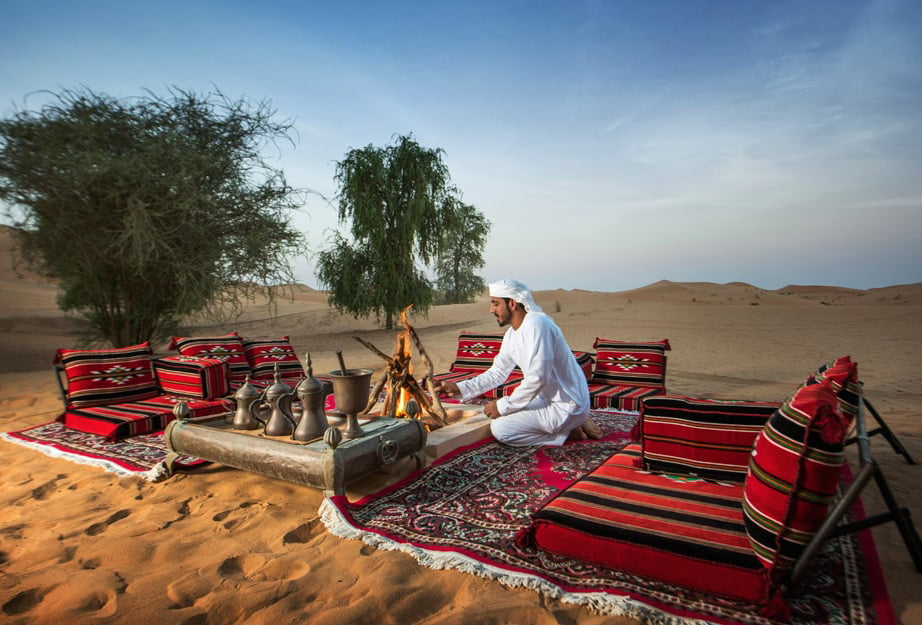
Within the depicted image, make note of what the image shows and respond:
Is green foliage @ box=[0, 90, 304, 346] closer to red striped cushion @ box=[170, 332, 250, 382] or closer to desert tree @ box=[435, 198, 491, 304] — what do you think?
red striped cushion @ box=[170, 332, 250, 382]

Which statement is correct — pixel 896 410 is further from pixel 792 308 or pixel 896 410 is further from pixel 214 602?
pixel 792 308

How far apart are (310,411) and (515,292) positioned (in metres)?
2.12

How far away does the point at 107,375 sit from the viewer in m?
5.55

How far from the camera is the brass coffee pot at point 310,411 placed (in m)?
3.43

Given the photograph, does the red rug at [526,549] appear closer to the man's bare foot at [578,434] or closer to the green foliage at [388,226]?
the man's bare foot at [578,434]

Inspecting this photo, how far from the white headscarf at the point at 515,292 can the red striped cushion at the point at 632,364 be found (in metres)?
2.13

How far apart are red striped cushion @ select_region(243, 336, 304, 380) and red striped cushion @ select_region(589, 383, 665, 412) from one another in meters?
3.72

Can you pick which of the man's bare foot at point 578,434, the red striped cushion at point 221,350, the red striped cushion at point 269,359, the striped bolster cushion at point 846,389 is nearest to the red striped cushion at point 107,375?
the red striped cushion at point 221,350

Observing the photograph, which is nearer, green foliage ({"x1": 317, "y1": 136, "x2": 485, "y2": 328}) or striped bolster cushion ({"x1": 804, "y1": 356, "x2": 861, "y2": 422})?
striped bolster cushion ({"x1": 804, "y1": 356, "x2": 861, "y2": 422})

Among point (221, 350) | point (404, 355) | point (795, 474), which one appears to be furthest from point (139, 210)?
point (795, 474)

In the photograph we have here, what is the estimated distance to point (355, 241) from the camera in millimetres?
17094

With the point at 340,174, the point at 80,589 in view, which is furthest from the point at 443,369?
the point at 340,174

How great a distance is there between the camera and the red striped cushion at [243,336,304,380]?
6.68m

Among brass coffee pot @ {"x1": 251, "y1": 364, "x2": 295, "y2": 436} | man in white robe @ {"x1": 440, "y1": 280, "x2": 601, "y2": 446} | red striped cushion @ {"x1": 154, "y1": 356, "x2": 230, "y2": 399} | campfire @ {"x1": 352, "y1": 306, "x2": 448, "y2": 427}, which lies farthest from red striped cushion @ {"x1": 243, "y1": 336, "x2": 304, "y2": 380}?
brass coffee pot @ {"x1": 251, "y1": 364, "x2": 295, "y2": 436}
